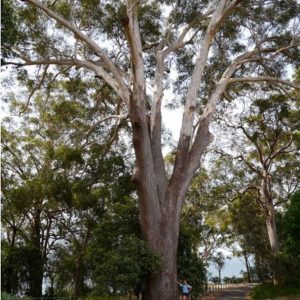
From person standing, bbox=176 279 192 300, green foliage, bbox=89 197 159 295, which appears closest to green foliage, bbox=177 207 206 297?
Result: person standing, bbox=176 279 192 300

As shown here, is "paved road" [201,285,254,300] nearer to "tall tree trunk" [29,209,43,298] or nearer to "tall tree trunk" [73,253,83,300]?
"tall tree trunk" [73,253,83,300]

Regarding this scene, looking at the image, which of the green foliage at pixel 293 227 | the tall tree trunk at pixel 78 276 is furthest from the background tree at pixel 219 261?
the tall tree trunk at pixel 78 276

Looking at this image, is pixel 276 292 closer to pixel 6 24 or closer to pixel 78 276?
pixel 78 276

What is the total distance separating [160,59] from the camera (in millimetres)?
13266

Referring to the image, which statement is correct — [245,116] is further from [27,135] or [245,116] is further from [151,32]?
[27,135]

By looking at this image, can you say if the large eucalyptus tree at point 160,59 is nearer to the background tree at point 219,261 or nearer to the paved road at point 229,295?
the paved road at point 229,295

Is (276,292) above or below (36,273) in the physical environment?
below

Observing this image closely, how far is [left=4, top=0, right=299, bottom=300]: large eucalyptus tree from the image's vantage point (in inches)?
400

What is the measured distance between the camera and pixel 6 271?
16531 millimetres

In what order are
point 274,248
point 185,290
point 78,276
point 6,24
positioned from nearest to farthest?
point 6,24
point 185,290
point 78,276
point 274,248

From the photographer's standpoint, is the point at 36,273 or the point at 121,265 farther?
the point at 36,273

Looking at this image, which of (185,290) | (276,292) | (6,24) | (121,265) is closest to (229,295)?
(276,292)

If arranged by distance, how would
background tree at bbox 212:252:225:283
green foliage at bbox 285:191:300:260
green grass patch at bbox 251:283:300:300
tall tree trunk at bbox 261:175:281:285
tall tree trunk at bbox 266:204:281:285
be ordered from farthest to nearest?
background tree at bbox 212:252:225:283
tall tree trunk at bbox 261:175:281:285
tall tree trunk at bbox 266:204:281:285
green grass patch at bbox 251:283:300:300
green foliage at bbox 285:191:300:260

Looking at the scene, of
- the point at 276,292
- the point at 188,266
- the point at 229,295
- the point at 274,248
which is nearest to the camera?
the point at 188,266
